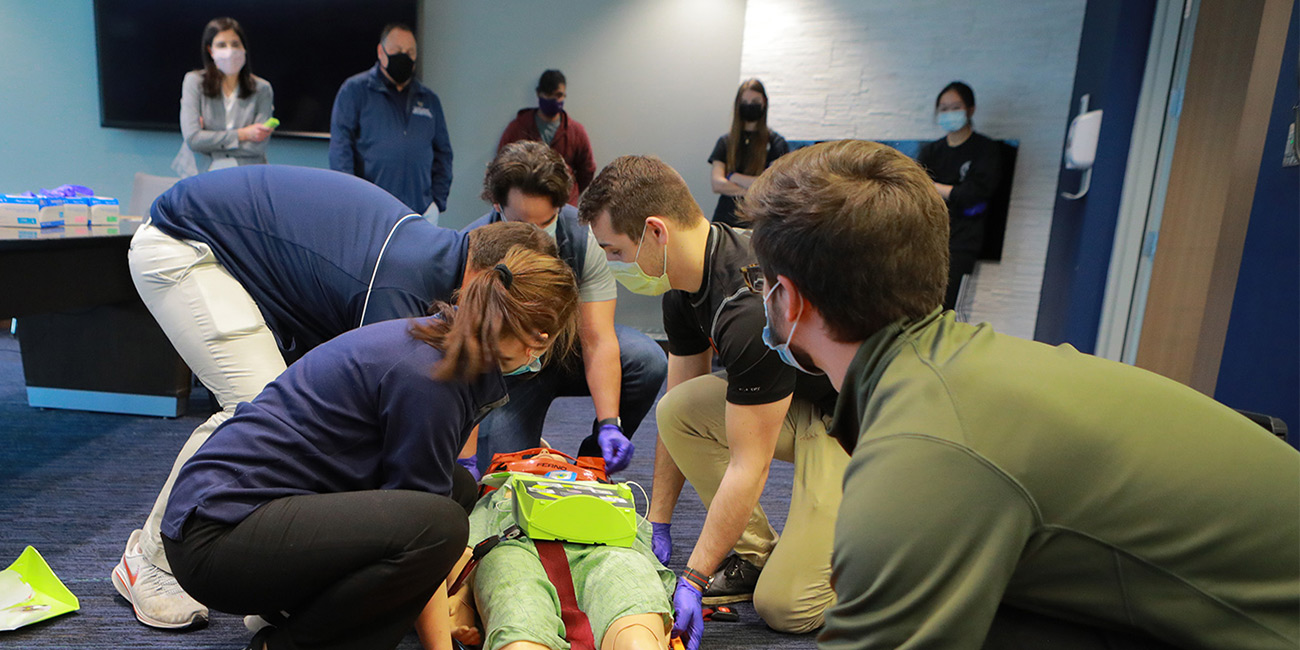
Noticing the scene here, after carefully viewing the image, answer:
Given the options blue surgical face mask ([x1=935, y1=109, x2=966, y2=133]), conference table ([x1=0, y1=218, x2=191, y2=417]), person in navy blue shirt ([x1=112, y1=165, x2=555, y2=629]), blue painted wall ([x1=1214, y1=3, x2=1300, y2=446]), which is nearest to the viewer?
person in navy blue shirt ([x1=112, y1=165, x2=555, y2=629])

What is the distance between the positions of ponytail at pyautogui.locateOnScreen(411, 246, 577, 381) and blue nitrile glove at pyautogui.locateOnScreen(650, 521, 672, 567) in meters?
0.89

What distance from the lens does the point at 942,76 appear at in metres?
4.47

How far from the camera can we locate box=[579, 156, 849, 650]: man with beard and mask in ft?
5.44

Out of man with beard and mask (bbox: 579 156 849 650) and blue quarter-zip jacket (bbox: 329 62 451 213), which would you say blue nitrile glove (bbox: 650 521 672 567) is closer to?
man with beard and mask (bbox: 579 156 849 650)

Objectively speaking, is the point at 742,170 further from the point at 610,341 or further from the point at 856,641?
the point at 856,641

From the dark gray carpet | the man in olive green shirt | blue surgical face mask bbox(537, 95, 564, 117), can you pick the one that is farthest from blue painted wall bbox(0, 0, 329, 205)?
the man in olive green shirt

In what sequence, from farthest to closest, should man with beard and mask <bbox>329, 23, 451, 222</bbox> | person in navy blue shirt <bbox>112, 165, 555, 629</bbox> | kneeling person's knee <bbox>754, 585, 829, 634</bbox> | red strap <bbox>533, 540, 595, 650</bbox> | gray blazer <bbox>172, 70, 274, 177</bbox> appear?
man with beard and mask <bbox>329, 23, 451, 222</bbox>
gray blazer <bbox>172, 70, 274, 177</bbox>
kneeling person's knee <bbox>754, 585, 829, 634</bbox>
person in navy blue shirt <bbox>112, 165, 555, 629</bbox>
red strap <bbox>533, 540, 595, 650</bbox>

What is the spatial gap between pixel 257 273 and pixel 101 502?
1072 mm

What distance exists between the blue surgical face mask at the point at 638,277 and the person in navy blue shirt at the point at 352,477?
0.50m

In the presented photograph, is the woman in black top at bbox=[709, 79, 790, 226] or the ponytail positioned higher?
the woman in black top at bbox=[709, 79, 790, 226]

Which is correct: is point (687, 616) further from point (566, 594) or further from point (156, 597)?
point (156, 597)

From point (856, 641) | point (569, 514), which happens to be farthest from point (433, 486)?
Answer: point (856, 641)

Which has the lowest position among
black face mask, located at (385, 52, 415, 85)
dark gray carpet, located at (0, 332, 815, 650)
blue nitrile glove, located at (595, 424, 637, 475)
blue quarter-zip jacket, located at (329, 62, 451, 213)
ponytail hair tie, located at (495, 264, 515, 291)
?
dark gray carpet, located at (0, 332, 815, 650)

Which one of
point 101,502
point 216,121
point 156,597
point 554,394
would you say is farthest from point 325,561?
point 216,121
